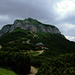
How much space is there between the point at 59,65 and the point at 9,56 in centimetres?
2025

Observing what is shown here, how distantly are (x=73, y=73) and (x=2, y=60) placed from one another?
88.8 ft

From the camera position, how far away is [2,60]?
41875 mm

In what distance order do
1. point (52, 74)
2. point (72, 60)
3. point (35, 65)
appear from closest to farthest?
point (52, 74), point (72, 60), point (35, 65)

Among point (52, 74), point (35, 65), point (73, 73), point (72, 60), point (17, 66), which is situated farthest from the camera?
point (35, 65)

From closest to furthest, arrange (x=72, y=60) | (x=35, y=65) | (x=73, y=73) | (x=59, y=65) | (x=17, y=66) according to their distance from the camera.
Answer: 1. (x=73, y=73)
2. (x=59, y=65)
3. (x=72, y=60)
4. (x=17, y=66)
5. (x=35, y=65)

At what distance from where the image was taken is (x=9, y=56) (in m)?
43.1

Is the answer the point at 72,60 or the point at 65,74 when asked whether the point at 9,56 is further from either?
the point at 65,74

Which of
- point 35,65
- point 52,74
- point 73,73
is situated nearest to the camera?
point 73,73

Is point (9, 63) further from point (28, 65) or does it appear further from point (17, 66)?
point (28, 65)

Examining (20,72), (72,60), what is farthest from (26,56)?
(72,60)

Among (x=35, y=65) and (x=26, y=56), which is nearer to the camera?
(x=26, y=56)

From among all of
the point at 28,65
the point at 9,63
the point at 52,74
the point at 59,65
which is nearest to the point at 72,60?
the point at 59,65

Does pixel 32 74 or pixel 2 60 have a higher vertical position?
pixel 2 60

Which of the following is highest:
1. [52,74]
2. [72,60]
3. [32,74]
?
[72,60]
